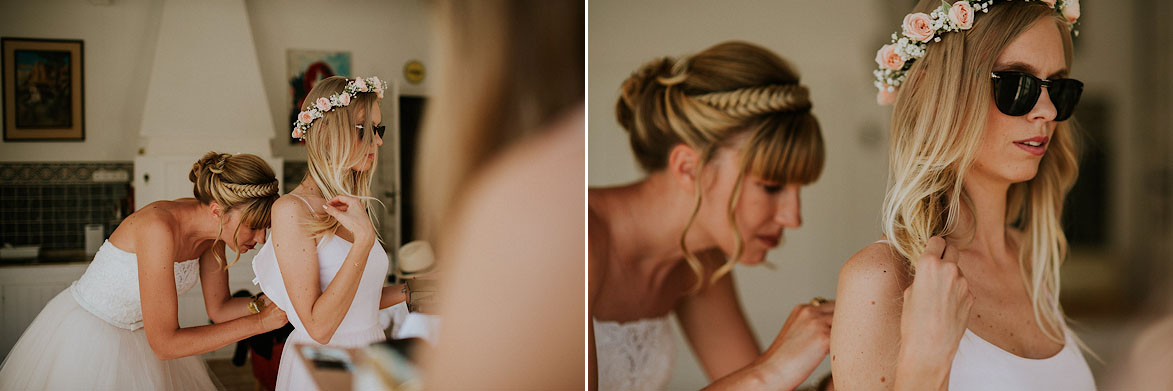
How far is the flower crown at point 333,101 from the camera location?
8.23 feet

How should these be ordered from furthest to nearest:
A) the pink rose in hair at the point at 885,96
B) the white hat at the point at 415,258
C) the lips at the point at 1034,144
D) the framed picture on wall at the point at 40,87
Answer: the white hat at the point at 415,258 < the pink rose in hair at the point at 885,96 < the lips at the point at 1034,144 < the framed picture on wall at the point at 40,87

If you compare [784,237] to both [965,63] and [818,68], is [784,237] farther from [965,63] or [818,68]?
[965,63]

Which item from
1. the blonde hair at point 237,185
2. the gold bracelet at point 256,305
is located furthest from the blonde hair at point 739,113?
the gold bracelet at point 256,305

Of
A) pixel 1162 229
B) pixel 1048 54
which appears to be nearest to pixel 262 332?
pixel 1048 54

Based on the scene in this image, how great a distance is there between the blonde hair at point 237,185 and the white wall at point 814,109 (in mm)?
1159

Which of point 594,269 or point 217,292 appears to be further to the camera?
point 594,269

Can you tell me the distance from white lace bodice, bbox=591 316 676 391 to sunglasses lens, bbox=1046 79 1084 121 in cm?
155

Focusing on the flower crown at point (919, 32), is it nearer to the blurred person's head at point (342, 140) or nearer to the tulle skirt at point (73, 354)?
the blurred person's head at point (342, 140)

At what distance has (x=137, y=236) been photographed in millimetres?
2396

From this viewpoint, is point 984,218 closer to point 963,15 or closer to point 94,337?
point 963,15

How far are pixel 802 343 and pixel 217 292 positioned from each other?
208cm

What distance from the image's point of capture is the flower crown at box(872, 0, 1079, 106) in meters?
2.42

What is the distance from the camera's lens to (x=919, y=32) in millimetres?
2488

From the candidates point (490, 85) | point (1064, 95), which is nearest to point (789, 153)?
point (1064, 95)
